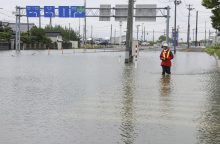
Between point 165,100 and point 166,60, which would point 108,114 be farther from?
point 166,60

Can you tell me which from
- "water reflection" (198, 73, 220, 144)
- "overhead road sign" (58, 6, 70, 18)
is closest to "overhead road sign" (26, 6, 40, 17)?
"overhead road sign" (58, 6, 70, 18)

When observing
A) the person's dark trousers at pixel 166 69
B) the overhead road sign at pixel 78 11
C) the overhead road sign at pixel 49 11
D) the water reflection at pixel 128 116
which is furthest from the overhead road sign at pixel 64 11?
the water reflection at pixel 128 116

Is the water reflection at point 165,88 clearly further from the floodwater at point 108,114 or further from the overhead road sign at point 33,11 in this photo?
the overhead road sign at point 33,11

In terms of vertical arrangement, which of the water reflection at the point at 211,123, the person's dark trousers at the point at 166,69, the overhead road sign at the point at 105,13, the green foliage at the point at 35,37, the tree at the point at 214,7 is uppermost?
the overhead road sign at the point at 105,13

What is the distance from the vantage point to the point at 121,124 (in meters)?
9.63

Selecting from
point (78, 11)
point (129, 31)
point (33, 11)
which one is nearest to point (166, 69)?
point (129, 31)

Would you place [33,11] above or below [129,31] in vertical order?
above

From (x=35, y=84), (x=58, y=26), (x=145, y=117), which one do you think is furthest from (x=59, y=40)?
(x=145, y=117)

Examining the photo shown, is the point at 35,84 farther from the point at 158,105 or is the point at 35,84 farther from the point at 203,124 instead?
the point at 203,124

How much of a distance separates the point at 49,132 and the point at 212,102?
18.7 ft

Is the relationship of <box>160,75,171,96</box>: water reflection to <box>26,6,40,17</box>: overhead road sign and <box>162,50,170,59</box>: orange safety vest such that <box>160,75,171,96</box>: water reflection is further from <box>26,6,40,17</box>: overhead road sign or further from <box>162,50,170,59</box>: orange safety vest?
<box>26,6,40,17</box>: overhead road sign

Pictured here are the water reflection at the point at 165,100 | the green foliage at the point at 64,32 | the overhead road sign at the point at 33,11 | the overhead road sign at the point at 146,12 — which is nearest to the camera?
the water reflection at the point at 165,100

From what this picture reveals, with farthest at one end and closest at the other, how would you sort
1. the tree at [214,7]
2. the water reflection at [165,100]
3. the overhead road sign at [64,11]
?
the overhead road sign at [64,11], the tree at [214,7], the water reflection at [165,100]

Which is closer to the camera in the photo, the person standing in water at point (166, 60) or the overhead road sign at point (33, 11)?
the person standing in water at point (166, 60)
